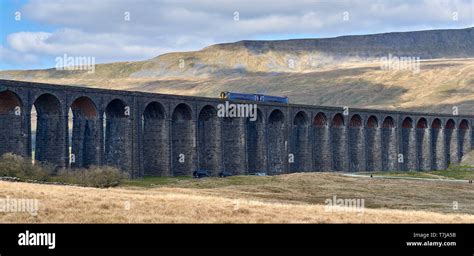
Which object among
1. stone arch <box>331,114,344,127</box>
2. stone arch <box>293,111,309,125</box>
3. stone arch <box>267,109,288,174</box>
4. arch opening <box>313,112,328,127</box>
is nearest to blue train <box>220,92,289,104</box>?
stone arch <box>293,111,309,125</box>

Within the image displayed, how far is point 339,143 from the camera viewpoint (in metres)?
108

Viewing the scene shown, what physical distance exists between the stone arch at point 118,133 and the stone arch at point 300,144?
3110cm

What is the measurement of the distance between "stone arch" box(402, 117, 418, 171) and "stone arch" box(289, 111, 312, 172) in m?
28.6

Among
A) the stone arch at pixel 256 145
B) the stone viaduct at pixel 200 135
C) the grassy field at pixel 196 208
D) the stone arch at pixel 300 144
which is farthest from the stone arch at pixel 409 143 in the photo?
the grassy field at pixel 196 208

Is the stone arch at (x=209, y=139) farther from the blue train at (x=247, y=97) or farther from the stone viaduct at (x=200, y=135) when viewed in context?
the blue train at (x=247, y=97)

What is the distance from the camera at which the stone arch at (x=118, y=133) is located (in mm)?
73750

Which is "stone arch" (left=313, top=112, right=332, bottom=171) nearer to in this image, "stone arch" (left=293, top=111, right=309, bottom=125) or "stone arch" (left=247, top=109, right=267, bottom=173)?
"stone arch" (left=293, top=111, right=309, bottom=125)

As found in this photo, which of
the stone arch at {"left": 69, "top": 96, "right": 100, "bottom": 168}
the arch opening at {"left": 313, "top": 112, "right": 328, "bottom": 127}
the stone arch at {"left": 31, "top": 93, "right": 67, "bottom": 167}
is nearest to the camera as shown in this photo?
the stone arch at {"left": 31, "top": 93, "right": 67, "bottom": 167}

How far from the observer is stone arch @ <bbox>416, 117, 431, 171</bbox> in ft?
414

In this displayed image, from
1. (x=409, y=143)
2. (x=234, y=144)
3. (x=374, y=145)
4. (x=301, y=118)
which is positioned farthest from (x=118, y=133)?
(x=409, y=143)

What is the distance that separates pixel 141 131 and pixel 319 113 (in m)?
37.6

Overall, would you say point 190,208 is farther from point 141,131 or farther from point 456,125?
point 456,125

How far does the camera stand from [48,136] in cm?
6575

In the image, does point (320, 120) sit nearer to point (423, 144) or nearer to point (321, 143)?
point (321, 143)
